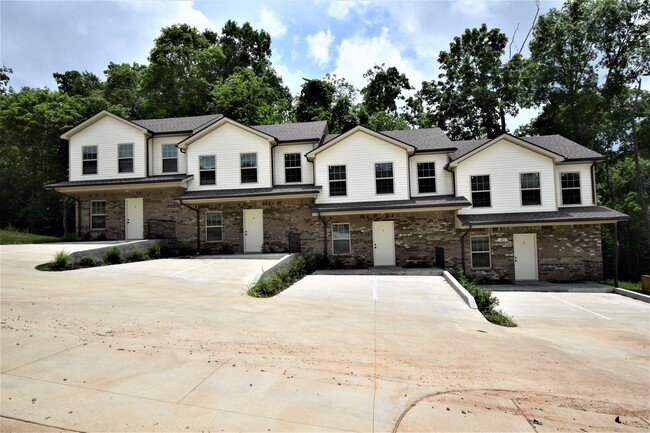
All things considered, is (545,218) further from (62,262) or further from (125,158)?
(125,158)

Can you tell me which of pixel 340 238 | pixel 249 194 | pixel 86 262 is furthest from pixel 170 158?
pixel 340 238

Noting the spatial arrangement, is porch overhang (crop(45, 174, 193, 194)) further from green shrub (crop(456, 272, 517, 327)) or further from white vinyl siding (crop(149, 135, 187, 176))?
green shrub (crop(456, 272, 517, 327))

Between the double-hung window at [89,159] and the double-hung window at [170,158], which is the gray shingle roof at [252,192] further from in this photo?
the double-hung window at [89,159]

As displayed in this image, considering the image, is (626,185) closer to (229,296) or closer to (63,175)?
(229,296)

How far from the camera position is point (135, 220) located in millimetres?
20250

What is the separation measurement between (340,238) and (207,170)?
8565mm

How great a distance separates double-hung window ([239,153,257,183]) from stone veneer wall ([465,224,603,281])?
1232 cm

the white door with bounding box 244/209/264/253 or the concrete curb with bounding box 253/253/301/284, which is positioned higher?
the white door with bounding box 244/209/264/253

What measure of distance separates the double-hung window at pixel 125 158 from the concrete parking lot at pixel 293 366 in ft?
37.4

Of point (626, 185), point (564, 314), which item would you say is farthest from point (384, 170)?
point (626, 185)

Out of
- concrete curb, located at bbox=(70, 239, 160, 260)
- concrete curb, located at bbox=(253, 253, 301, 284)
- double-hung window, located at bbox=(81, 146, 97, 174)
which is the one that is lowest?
concrete curb, located at bbox=(253, 253, 301, 284)

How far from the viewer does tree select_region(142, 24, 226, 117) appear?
33.1m

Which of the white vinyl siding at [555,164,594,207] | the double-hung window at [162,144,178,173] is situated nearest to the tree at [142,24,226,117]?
the double-hung window at [162,144,178,173]

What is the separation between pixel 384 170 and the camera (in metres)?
18.8
